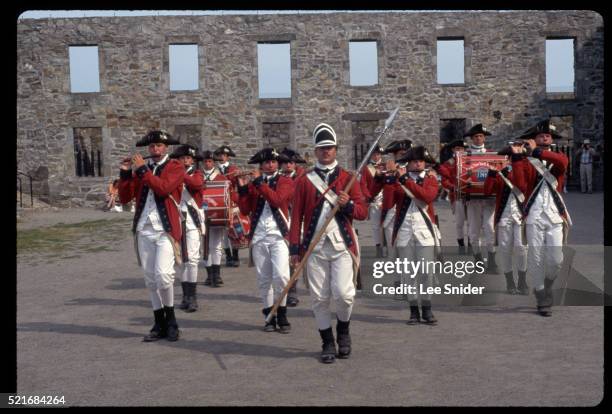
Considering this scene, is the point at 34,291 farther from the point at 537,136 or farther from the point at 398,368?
the point at 537,136

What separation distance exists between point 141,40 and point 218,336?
1981 centimetres

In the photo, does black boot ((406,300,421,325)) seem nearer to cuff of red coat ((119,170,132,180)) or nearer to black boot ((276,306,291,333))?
black boot ((276,306,291,333))

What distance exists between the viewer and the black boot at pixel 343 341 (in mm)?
6449

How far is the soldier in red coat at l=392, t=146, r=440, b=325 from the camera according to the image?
7.80 meters

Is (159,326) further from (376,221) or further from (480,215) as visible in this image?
(376,221)

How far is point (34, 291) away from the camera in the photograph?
34.0 ft

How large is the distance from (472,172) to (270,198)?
3596 mm

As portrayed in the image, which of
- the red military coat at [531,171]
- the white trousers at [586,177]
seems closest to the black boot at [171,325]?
the red military coat at [531,171]

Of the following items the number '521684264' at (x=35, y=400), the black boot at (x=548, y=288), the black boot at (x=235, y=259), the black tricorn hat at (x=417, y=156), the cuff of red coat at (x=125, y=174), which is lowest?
the black boot at (x=235, y=259)

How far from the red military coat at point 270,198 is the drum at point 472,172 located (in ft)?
10.2

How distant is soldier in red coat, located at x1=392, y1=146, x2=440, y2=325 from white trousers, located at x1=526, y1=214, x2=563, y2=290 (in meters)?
1.19

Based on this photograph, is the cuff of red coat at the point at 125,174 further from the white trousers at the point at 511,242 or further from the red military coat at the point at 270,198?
the white trousers at the point at 511,242

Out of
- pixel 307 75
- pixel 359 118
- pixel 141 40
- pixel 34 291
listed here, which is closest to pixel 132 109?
pixel 141 40

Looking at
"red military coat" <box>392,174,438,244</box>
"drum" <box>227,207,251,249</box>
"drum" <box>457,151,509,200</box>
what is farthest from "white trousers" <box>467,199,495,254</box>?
"drum" <box>227,207,251,249</box>
